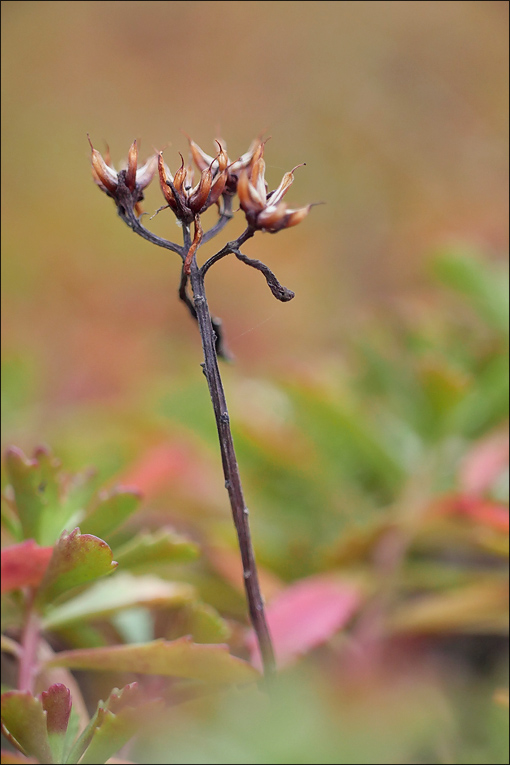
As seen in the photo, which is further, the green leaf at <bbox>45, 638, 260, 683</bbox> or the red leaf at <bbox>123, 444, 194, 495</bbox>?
the red leaf at <bbox>123, 444, 194, 495</bbox>

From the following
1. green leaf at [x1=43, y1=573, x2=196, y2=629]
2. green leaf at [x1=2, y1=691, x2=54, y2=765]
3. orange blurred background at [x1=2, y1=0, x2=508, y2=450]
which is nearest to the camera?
green leaf at [x1=2, y1=691, x2=54, y2=765]

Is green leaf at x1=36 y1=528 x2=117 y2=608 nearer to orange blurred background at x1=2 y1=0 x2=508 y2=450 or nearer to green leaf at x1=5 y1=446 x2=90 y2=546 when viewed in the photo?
green leaf at x1=5 y1=446 x2=90 y2=546

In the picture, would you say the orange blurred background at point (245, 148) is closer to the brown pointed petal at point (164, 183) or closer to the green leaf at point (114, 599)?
the green leaf at point (114, 599)

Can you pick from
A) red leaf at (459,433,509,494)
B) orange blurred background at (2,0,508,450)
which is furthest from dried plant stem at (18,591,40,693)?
orange blurred background at (2,0,508,450)

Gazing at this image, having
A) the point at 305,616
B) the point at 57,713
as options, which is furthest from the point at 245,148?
the point at 57,713

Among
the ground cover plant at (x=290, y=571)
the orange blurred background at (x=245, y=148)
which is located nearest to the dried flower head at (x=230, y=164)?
the ground cover plant at (x=290, y=571)
